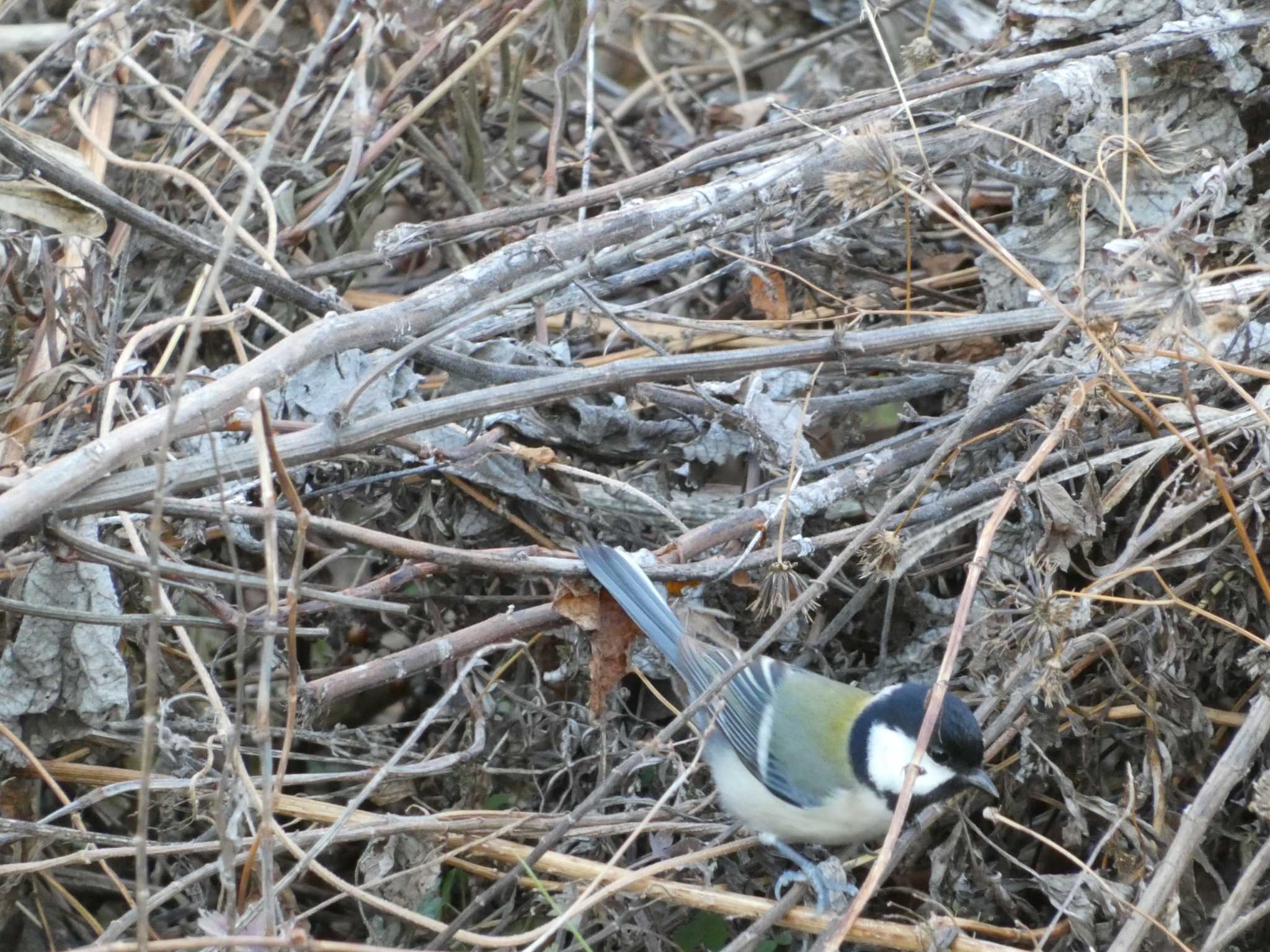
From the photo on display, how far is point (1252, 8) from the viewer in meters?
2.82

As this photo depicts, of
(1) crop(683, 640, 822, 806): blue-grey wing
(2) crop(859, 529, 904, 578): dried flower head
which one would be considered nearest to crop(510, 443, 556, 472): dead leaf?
(1) crop(683, 640, 822, 806): blue-grey wing

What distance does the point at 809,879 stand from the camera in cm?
225

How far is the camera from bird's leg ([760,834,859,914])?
2.24 metres

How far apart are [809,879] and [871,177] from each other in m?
1.27

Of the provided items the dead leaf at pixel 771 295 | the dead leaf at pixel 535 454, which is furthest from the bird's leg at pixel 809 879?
the dead leaf at pixel 771 295

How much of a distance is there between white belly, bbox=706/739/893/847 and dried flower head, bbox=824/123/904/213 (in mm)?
1118

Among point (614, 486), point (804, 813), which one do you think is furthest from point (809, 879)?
point (614, 486)

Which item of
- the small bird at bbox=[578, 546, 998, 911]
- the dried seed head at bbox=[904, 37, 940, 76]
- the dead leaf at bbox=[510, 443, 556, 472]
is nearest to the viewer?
the small bird at bbox=[578, 546, 998, 911]

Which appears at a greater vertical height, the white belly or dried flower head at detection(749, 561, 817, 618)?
dried flower head at detection(749, 561, 817, 618)

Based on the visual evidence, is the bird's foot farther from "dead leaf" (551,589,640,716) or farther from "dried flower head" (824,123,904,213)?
"dried flower head" (824,123,904,213)

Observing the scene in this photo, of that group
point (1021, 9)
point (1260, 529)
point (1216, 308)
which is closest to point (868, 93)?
point (1021, 9)

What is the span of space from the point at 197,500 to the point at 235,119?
171 cm

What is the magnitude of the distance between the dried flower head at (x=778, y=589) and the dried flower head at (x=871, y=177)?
2.26 feet

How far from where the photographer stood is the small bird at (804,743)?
7.26 ft
